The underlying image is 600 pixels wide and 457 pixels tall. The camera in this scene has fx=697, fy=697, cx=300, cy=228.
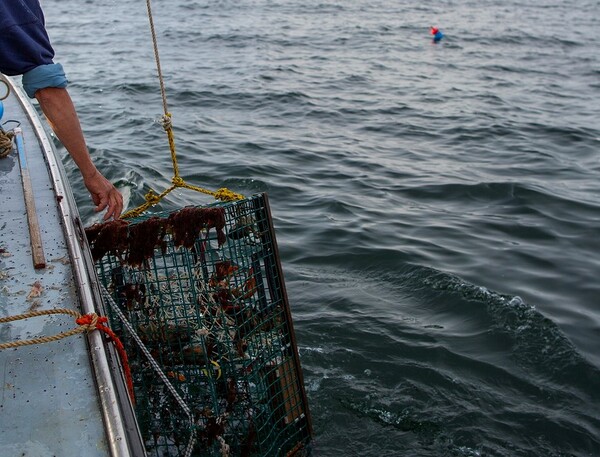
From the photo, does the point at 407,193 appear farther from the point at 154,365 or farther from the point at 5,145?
the point at 154,365

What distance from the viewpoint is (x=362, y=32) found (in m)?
19.6

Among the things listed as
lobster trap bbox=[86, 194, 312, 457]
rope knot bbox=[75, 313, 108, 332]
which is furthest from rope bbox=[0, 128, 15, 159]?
rope knot bbox=[75, 313, 108, 332]

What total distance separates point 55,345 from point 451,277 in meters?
4.10

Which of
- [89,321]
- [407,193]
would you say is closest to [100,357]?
[89,321]

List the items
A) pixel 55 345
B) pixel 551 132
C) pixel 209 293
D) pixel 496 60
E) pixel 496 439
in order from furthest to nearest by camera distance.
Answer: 1. pixel 496 60
2. pixel 551 132
3. pixel 496 439
4. pixel 209 293
5. pixel 55 345

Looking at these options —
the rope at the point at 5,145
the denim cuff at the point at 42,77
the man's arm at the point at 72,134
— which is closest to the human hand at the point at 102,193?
the man's arm at the point at 72,134

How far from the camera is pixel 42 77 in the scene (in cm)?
288

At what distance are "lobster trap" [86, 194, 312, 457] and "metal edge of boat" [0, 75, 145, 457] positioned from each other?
6.6 inches

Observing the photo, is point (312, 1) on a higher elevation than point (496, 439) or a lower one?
higher

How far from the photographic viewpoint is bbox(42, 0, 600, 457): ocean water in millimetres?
4527

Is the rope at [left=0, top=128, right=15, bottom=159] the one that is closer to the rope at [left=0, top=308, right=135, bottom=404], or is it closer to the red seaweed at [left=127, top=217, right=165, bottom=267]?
the red seaweed at [left=127, top=217, right=165, bottom=267]

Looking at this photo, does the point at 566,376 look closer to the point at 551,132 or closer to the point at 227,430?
the point at 227,430

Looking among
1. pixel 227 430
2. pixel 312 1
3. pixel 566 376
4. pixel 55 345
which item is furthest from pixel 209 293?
pixel 312 1

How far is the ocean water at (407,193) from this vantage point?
4527mm
